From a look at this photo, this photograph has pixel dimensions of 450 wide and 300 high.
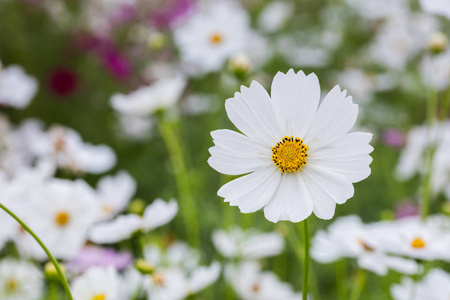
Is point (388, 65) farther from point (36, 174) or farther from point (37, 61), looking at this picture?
point (36, 174)

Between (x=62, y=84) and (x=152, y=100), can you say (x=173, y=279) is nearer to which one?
(x=152, y=100)

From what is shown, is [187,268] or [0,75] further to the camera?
[0,75]

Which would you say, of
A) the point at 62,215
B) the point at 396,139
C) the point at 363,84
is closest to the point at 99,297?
the point at 62,215

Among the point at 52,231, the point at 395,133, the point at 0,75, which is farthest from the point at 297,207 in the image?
the point at 395,133

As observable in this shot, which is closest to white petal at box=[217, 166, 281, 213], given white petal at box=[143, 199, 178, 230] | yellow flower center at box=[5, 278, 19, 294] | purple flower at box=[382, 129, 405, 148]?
white petal at box=[143, 199, 178, 230]

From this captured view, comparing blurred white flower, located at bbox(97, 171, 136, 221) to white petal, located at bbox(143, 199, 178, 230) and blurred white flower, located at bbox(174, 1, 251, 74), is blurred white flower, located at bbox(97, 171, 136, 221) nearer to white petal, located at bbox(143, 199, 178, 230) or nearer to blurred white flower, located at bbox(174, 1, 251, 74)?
white petal, located at bbox(143, 199, 178, 230)

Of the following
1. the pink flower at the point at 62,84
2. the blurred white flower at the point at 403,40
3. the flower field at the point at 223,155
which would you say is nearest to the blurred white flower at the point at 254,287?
the flower field at the point at 223,155
